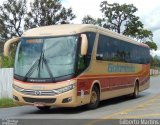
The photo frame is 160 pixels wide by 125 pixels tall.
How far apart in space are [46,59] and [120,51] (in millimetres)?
6353

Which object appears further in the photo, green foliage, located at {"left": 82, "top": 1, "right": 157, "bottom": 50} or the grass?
green foliage, located at {"left": 82, "top": 1, "right": 157, "bottom": 50}

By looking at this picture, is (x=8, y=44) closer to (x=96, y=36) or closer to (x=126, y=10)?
(x=96, y=36)

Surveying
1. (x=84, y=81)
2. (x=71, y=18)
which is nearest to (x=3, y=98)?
(x=84, y=81)

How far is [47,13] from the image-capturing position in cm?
5797

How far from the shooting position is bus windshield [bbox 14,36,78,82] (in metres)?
16.0

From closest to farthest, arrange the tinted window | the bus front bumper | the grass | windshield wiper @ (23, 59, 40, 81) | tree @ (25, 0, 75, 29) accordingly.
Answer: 1. the bus front bumper
2. windshield wiper @ (23, 59, 40, 81)
3. the tinted window
4. the grass
5. tree @ (25, 0, 75, 29)

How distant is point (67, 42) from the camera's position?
16406mm

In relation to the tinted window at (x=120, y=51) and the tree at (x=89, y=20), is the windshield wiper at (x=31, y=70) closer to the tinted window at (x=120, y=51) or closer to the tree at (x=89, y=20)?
the tinted window at (x=120, y=51)

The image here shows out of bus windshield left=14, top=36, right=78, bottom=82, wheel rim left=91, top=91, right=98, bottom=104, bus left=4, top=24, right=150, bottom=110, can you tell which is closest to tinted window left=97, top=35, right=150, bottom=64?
bus left=4, top=24, right=150, bottom=110

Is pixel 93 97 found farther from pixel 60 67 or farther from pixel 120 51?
pixel 120 51

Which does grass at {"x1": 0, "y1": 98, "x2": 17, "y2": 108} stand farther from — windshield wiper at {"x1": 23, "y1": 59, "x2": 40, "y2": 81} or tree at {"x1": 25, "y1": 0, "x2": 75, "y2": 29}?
tree at {"x1": 25, "y1": 0, "x2": 75, "y2": 29}

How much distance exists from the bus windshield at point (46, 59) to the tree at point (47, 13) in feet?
134

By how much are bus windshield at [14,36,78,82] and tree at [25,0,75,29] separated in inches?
1607

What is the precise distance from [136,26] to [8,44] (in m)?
61.5
